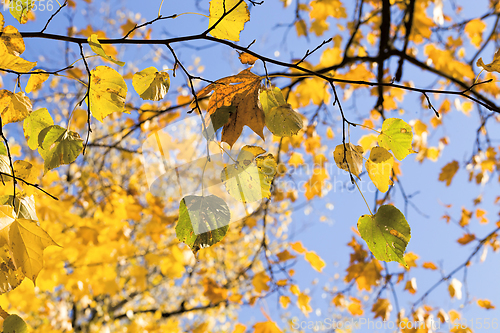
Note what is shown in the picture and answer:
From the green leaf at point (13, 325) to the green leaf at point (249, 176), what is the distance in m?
0.46

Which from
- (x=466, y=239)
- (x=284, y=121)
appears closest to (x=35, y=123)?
(x=284, y=121)

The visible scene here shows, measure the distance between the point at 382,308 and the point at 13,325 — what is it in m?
2.31

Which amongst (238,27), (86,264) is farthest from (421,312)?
(86,264)

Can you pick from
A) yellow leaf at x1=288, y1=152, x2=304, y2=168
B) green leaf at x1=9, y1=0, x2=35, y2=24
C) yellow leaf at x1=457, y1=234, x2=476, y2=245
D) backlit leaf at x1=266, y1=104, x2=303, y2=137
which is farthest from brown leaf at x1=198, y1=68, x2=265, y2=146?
yellow leaf at x1=457, y1=234, x2=476, y2=245

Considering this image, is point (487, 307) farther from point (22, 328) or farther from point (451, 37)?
point (22, 328)

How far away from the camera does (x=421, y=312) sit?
1.84 m

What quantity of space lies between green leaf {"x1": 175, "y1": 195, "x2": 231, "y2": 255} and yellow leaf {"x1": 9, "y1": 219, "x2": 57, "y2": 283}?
8.5 inches

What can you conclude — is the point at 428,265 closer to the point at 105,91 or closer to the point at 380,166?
Result: the point at 380,166

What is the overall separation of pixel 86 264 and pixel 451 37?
14.3 ft

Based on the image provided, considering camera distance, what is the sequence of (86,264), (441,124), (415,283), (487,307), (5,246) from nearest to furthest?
1. (5,246)
2. (86,264)
3. (415,283)
4. (487,307)
5. (441,124)

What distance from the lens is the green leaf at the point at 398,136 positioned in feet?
1.53

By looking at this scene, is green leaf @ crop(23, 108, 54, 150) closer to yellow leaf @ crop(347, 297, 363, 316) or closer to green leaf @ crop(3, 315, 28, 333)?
→ green leaf @ crop(3, 315, 28, 333)

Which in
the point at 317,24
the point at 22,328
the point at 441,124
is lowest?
the point at 22,328

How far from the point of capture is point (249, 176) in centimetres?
43
